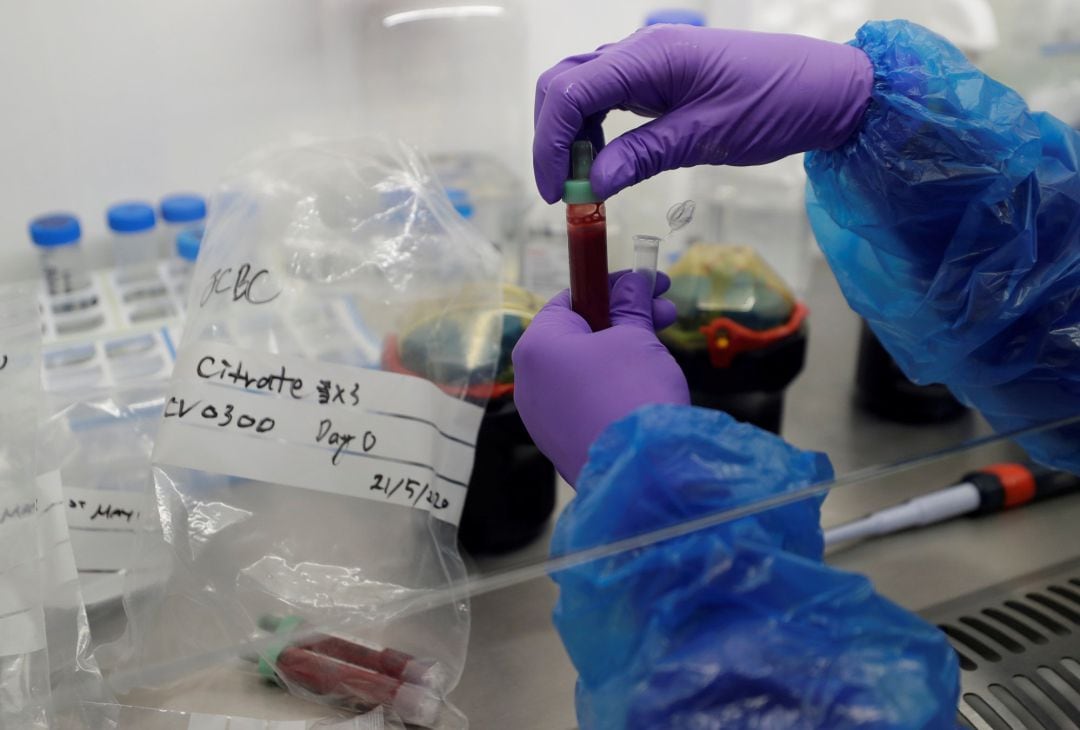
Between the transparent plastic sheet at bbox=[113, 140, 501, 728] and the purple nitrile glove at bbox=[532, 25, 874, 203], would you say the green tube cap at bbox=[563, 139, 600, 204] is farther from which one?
the transparent plastic sheet at bbox=[113, 140, 501, 728]

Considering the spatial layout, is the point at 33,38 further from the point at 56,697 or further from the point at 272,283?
the point at 56,697

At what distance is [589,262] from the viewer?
2.24ft

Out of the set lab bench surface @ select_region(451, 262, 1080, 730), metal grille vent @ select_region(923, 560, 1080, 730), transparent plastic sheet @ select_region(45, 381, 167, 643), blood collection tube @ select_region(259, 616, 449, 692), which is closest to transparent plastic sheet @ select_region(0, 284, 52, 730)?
transparent plastic sheet @ select_region(45, 381, 167, 643)

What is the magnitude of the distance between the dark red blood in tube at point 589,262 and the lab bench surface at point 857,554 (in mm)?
185

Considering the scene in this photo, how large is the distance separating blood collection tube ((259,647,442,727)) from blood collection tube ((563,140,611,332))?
11.6 inches

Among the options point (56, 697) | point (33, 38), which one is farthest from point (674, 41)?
point (33, 38)

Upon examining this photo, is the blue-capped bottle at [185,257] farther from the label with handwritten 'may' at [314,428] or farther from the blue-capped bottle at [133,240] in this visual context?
the label with handwritten 'may' at [314,428]

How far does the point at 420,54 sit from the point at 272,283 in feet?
2.05

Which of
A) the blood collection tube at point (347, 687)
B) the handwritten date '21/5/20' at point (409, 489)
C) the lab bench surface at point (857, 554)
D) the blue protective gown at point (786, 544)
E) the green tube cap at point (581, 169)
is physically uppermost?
the green tube cap at point (581, 169)

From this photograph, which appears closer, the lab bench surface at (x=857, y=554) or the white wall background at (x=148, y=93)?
the lab bench surface at (x=857, y=554)

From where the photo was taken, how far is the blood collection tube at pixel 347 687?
27.0 inches

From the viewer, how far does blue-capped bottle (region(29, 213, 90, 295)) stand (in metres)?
1.11

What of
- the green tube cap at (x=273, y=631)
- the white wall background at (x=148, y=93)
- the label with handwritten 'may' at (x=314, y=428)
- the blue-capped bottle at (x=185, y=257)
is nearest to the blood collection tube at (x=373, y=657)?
the green tube cap at (x=273, y=631)

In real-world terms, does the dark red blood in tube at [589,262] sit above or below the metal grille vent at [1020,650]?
above
